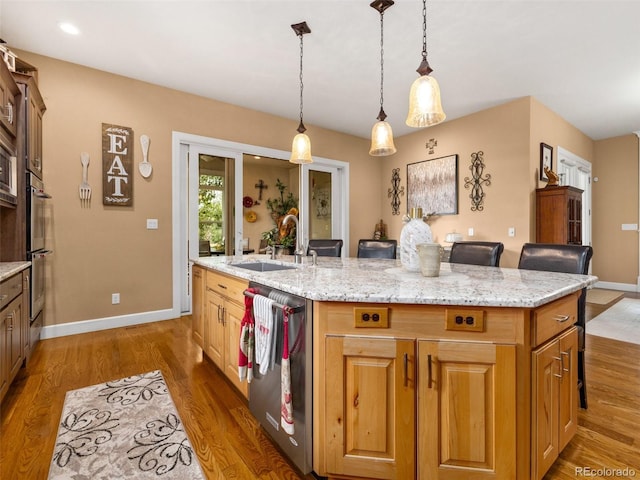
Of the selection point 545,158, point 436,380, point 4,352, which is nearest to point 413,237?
point 436,380

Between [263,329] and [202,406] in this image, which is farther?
[202,406]

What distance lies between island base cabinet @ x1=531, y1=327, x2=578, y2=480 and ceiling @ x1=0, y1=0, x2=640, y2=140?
101 inches

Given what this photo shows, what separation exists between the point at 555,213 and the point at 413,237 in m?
3.41

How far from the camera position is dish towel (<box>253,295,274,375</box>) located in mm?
1500

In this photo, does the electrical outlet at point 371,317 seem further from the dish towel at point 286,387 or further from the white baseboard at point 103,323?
the white baseboard at point 103,323

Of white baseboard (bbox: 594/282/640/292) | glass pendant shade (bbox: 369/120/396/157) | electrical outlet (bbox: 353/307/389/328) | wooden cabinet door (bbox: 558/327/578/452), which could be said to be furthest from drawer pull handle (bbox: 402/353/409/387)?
white baseboard (bbox: 594/282/640/292)

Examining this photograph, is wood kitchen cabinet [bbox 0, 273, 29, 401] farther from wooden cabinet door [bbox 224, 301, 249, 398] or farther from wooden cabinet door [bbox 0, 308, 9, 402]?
wooden cabinet door [bbox 224, 301, 249, 398]

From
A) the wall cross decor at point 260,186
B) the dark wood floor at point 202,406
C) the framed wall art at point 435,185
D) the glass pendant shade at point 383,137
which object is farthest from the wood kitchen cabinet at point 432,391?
the wall cross decor at point 260,186

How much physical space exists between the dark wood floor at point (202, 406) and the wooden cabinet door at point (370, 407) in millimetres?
341

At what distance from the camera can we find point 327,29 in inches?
109

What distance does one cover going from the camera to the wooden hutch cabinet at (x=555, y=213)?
157 inches

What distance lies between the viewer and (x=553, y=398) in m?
1.35

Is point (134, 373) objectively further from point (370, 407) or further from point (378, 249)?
point (378, 249)

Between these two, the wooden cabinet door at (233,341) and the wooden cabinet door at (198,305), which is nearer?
the wooden cabinet door at (233,341)
